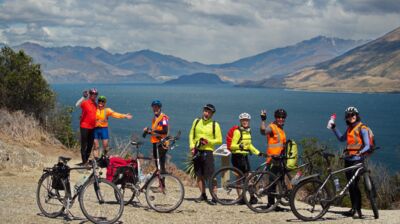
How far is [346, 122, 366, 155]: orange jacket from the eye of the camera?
8509mm

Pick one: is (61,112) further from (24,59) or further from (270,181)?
(270,181)

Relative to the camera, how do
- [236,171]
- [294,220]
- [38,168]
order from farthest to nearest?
[38,168], [236,171], [294,220]

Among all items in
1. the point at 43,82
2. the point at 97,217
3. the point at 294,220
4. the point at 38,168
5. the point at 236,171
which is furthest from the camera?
the point at 43,82

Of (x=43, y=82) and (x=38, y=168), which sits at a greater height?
(x=43, y=82)

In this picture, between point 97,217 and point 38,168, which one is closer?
point 97,217

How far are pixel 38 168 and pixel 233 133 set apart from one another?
6.52m

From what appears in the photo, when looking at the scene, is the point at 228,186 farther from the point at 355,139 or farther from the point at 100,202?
the point at 100,202

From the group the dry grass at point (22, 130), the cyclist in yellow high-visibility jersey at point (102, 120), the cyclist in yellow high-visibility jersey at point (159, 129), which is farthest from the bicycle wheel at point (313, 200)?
the dry grass at point (22, 130)

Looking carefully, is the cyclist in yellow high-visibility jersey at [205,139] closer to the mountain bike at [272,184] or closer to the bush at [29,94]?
the mountain bike at [272,184]

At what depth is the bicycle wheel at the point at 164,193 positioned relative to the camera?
870cm

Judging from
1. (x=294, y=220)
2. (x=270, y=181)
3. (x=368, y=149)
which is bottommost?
(x=294, y=220)

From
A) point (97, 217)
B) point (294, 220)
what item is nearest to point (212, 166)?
point (294, 220)

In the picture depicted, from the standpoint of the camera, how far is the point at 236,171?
9555mm

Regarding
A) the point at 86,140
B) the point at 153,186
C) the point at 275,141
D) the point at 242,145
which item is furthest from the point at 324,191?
the point at 86,140
